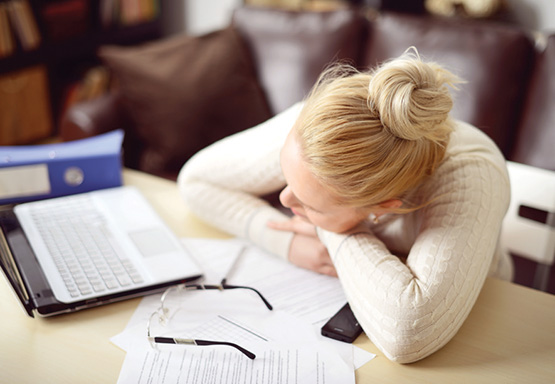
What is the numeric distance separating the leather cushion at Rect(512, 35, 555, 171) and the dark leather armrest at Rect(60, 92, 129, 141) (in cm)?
131

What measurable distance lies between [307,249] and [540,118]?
3.29 feet

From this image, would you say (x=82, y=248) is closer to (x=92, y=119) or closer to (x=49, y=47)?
(x=92, y=119)

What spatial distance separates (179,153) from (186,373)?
115 cm

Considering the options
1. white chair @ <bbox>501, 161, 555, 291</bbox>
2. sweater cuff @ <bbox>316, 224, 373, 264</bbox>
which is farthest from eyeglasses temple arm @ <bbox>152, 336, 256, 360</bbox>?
white chair @ <bbox>501, 161, 555, 291</bbox>

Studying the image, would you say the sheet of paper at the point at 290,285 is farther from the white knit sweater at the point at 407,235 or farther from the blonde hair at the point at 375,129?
the blonde hair at the point at 375,129

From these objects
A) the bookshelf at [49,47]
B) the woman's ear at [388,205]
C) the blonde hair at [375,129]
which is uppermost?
the blonde hair at [375,129]

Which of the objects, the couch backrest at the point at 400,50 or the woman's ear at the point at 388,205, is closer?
the woman's ear at the point at 388,205

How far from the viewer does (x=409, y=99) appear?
2.55 feet

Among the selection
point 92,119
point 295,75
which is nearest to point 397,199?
point 295,75

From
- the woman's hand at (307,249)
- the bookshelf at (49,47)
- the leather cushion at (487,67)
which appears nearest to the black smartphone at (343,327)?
the woman's hand at (307,249)

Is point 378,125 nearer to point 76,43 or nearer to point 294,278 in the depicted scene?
point 294,278

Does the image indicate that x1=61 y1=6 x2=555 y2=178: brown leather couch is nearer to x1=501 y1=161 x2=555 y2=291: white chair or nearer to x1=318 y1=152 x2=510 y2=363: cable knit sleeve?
x1=501 y1=161 x2=555 y2=291: white chair

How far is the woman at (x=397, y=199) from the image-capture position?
80cm

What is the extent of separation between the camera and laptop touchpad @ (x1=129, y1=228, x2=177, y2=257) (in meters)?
1.04
